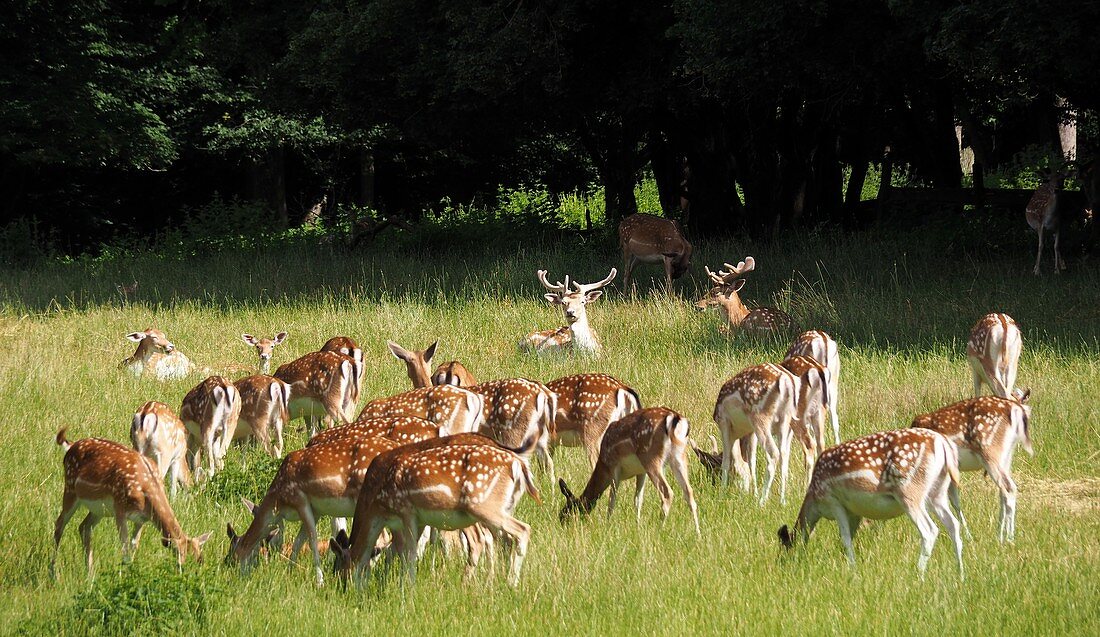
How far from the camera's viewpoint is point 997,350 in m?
9.33

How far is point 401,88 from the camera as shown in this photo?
1912 centimetres

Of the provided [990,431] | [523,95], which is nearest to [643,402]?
[990,431]

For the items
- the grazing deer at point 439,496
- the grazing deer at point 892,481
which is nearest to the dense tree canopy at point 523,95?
the grazing deer at point 892,481

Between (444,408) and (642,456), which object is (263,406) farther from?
(642,456)

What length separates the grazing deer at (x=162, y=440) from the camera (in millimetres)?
7617

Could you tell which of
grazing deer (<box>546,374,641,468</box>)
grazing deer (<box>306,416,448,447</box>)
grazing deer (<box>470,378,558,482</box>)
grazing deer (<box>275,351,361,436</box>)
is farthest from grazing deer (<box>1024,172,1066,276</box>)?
grazing deer (<box>306,416,448,447</box>)

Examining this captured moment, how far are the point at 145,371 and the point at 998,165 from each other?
2487cm

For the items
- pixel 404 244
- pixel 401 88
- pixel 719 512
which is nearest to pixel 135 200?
pixel 404 244

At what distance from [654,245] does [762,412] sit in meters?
Answer: 9.19

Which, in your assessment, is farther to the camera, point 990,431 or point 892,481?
point 990,431

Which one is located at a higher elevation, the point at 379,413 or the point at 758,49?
the point at 758,49

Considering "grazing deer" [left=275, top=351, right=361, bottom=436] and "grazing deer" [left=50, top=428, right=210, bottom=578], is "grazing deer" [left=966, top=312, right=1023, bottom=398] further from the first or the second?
"grazing deer" [left=50, top=428, right=210, bottom=578]

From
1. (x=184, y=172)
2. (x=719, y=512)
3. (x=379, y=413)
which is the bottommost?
(x=719, y=512)

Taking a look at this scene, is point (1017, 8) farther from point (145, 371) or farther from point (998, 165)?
point (998, 165)
